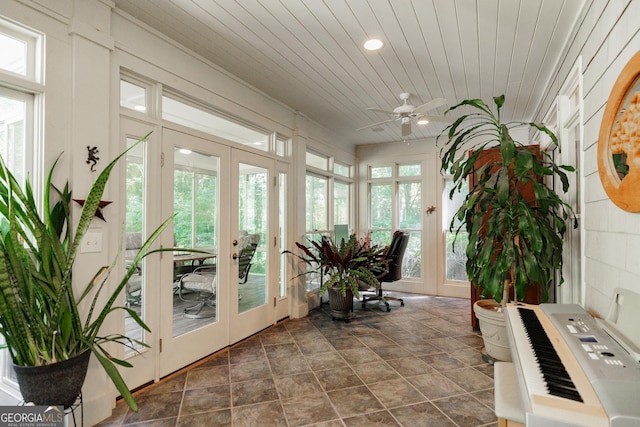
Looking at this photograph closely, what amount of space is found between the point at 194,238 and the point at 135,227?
A: 56cm

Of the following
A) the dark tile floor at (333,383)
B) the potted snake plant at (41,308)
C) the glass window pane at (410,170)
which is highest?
the glass window pane at (410,170)

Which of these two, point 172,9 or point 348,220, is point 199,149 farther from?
point 348,220

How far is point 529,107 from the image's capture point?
398 centimetres

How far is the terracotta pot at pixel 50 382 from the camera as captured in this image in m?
1.51

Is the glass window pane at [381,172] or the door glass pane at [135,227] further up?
the glass window pane at [381,172]

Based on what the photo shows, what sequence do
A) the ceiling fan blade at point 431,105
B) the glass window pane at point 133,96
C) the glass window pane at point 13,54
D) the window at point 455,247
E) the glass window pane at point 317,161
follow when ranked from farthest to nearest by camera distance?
1. the window at point 455,247
2. the glass window pane at point 317,161
3. the ceiling fan blade at point 431,105
4. the glass window pane at point 133,96
5. the glass window pane at point 13,54

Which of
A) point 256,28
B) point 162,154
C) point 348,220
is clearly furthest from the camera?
point 348,220

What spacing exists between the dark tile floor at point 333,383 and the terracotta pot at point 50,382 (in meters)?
0.59

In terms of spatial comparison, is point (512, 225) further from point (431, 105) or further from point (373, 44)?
point (373, 44)

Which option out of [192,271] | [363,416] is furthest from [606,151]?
[192,271]

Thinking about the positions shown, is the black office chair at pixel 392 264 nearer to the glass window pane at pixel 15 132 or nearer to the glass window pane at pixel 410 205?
the glass window pane at pixel 410 205

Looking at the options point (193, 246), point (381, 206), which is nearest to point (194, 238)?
point (193, 246)

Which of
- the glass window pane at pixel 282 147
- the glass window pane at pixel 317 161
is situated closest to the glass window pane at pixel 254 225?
the glass window pane at pixel 282 147

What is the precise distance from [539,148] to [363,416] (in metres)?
3.05
